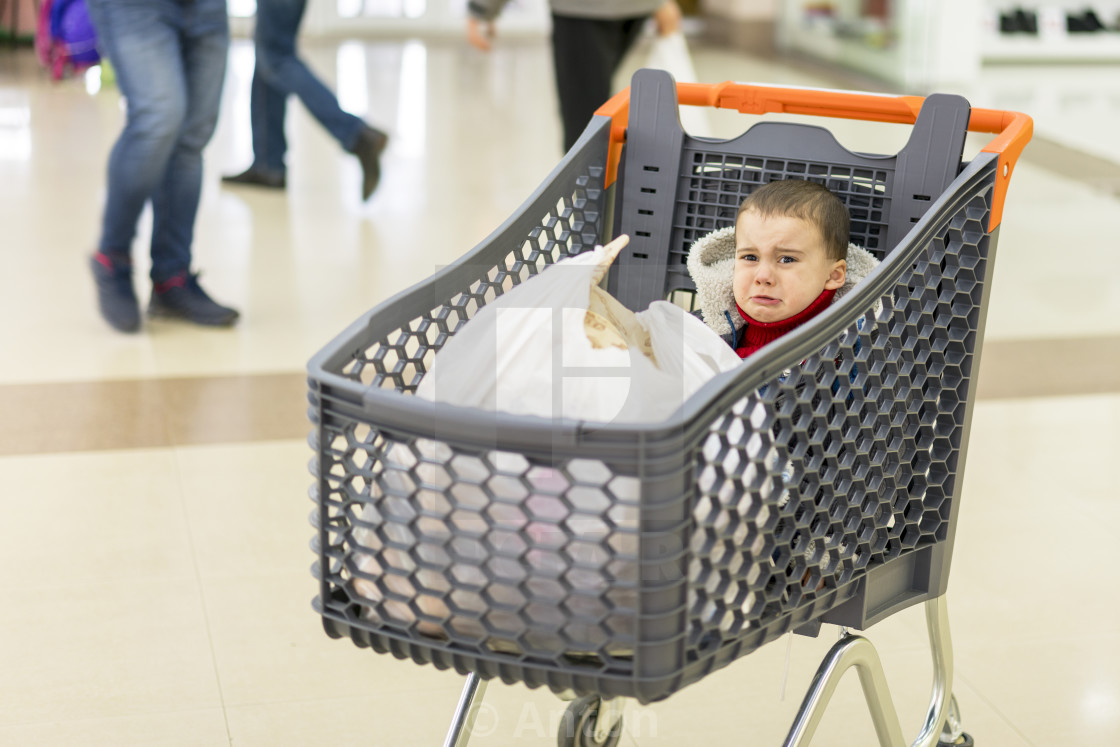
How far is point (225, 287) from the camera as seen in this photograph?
12.7 ft

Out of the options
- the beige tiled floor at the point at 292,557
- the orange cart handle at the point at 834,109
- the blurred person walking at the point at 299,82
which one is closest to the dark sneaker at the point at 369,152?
the blurred person walking at the point at 299,82

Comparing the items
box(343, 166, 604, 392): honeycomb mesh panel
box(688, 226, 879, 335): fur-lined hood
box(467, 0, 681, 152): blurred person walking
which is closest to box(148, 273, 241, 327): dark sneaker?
box(467, 0, 681, 152): blurred person walking

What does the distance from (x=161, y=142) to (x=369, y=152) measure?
4.83 feet

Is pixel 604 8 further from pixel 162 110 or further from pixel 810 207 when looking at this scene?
pixel 810 207

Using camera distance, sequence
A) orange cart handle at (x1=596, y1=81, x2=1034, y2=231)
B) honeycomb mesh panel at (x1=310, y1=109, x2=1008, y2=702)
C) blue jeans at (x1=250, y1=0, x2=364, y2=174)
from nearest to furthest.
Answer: honeycomb mesh panel at (x1=310, y1=109, x2=1008, y2=702)
orange cart handle at (x1=596, y1=81, x2=1034, y2=231)
blue jeans at (x1=250, y1=0, x2=364, y2=174)

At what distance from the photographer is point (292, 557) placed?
2352 mm

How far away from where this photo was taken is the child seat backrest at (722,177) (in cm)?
153

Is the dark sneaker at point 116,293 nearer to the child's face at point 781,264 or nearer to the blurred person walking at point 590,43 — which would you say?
the blurred person walking at point 590,43

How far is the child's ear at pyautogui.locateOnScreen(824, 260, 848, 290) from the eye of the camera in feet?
4.98

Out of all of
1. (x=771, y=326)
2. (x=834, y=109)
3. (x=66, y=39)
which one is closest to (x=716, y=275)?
(x=771, y=326)

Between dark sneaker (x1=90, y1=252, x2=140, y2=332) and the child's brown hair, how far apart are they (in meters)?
2.27

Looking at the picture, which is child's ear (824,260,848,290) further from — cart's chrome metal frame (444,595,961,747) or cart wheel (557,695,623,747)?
cart wheel (557,695,623,747)

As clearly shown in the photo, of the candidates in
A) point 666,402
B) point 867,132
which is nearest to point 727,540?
point 666,402

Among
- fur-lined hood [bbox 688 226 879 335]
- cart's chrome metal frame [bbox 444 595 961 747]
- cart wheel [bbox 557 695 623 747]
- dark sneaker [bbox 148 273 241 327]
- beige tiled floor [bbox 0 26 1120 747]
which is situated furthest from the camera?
dark sneaker [bbox 148 273 241 327]
